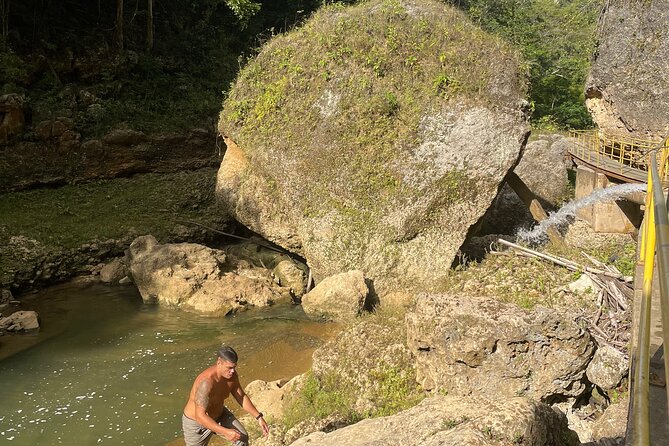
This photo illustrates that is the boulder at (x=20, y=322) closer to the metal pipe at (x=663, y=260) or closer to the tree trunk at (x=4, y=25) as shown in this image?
the tree trunk at (x=4, y=25)

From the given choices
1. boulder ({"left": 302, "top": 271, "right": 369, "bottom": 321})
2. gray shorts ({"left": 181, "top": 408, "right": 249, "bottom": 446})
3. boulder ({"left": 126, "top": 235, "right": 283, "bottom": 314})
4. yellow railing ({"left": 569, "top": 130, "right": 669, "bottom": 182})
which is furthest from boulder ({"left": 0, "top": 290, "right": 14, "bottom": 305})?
yellow railing ({"left": 569, "top": 130, "right": 669, "bottom": 182})

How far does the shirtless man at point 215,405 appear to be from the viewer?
19.5 ft

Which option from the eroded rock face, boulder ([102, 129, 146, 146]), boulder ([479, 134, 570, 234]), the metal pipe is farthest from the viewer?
boulder ([102, 129, 146, 146])

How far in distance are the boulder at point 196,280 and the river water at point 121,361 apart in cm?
30

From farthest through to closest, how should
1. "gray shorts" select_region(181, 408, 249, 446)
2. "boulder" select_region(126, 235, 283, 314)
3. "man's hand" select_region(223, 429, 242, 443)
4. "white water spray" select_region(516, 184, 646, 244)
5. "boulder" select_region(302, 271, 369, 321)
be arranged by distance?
"white water spray" select_region(516, 184, 646, 244) < "boulder" select_region(126, 235, 283, 314) < "boulder" select_region(302, 271, 369, 321) < "gray shorts" select_region(181, 408, 249, 446) < "man's hand" select_region(223, 429, 242, 443)

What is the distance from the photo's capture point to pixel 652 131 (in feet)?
53.5

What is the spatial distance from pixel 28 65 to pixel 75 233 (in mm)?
6979

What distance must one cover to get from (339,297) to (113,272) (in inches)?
278

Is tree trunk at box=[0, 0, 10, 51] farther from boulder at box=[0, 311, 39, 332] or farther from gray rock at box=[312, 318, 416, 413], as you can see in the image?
gray rock at box=[312, 318, 416, 413]

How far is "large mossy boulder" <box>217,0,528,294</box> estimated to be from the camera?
11.8m

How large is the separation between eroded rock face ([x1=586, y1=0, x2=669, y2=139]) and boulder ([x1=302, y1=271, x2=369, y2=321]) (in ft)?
34.4

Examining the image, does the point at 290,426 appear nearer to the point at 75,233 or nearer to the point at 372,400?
the point at 372,400

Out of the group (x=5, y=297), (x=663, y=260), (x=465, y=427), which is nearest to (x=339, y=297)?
(x=465, y=427)

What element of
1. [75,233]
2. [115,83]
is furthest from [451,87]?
[115,83]
